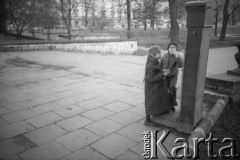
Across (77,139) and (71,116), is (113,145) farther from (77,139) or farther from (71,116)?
(71,116)

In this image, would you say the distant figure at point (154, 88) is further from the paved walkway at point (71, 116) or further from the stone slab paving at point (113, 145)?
the stone slab paving at point (113, 145)

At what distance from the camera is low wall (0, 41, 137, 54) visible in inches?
539

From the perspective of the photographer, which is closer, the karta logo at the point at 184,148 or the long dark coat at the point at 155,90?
the karta logo at the point at 184,148

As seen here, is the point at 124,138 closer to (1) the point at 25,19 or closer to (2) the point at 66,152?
(2) the point at 66,152

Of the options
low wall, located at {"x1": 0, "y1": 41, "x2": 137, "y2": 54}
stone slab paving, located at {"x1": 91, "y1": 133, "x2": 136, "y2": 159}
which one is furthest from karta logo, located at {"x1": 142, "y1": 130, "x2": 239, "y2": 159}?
low wall, located at {"x1": 0, "y1": 41, "x2": 137, "y2": 54}

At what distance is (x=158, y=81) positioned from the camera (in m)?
3.99

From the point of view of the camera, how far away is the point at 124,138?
381cm

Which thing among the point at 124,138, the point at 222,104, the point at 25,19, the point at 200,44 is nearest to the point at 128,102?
the point at 124,138

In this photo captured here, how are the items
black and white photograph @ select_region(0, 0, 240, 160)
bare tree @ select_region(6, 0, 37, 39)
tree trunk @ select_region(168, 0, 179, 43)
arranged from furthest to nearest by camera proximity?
tree trunk @ select_region(168, 0, 179, 43), bare tree @ select_region(6, 0, 37, 39), black and white photograph @ select_region(0, 0, 240, 160)

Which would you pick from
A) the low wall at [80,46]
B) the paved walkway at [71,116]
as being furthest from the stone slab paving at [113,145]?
the low wall at [80,46]

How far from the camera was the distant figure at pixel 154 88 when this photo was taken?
388 cm

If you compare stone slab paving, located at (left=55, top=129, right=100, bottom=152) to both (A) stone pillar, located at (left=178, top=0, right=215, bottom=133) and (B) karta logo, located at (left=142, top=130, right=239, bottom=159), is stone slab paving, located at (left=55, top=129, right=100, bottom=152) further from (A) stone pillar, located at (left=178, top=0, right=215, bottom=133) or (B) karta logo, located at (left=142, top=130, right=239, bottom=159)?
(A) stone pillar, located at (left=178, top=0, right=215, bottom=133)

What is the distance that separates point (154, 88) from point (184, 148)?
48.5 inches

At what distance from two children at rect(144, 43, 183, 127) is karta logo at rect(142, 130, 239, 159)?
0.50 m
